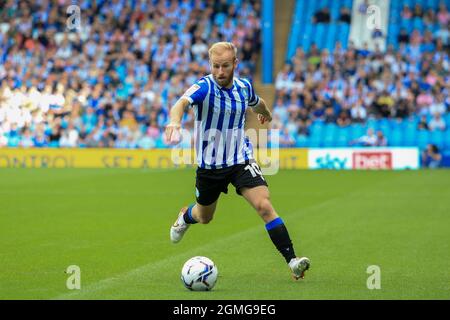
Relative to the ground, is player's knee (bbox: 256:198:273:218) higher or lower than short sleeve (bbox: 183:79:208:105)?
lower

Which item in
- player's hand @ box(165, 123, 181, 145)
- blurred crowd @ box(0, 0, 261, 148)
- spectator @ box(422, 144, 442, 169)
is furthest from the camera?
blurred crowd @ box(0, 0, 261, 148)

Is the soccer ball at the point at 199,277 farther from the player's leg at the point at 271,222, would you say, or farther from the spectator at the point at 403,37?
the spectator at the point at 403,37

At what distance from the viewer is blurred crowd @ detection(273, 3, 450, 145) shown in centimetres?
2938

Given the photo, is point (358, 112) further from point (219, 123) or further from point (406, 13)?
point (219, 123)

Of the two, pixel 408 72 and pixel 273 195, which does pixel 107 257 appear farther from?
pixel 408 72

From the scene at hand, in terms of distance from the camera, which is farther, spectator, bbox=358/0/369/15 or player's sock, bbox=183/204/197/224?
spectator, bbox=358/0/369/15

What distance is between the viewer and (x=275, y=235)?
8164 millimetres

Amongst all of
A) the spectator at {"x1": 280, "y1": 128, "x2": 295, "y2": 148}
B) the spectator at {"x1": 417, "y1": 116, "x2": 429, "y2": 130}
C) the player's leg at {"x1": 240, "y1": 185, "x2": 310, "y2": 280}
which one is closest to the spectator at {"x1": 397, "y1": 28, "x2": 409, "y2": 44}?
the spectator at {"x1": 417, "y1": 116, "x2": 429, "y2": 130}

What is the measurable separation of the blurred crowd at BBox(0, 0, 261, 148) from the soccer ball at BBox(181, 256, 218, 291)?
22144 mm

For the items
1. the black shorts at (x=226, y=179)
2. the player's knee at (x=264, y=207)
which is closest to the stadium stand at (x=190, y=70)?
the black shorts at (x=226, y=179)

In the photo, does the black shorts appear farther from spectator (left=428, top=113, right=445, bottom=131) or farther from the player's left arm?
spectator (left=428, top=113, right=445, bottom=131)

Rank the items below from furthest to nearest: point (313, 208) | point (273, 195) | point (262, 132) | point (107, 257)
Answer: point (262, 132) → point (273, 195) → point (313, 208) → point (107, 257)
